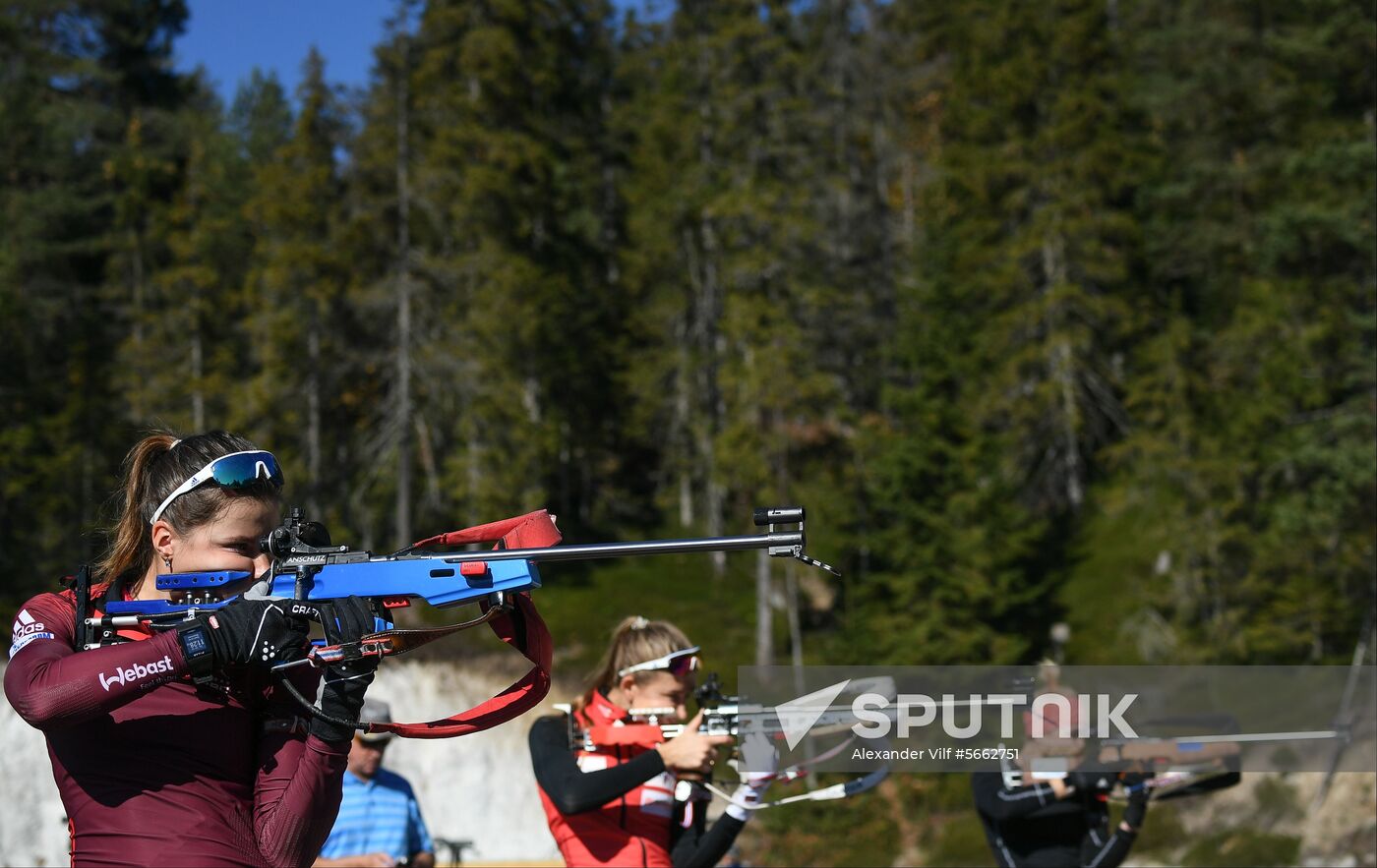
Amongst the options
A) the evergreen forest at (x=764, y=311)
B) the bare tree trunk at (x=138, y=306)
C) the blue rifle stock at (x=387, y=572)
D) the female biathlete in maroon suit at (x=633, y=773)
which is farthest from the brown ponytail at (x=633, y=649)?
the bare tree trunk at (x=138, y=306)

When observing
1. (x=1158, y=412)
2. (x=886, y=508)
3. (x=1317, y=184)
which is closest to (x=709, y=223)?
(x=886, y=508)

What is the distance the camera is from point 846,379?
36.7 metres

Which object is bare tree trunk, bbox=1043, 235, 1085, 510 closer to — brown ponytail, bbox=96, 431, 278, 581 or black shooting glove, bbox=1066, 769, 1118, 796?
black shooting glove, bbox=1066, 769, 1118, 796

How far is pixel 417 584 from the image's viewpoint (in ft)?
10.0

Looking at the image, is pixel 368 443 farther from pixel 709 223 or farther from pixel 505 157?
pixel 709 223

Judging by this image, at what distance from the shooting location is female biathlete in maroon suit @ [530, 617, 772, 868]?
480cm

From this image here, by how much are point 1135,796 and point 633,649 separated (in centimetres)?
316

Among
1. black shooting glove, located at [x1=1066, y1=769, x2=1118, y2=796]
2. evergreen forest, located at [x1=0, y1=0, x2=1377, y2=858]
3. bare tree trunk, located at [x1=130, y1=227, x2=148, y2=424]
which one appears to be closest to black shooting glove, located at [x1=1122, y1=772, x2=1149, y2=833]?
black shooting glove, located at [x1=1066, y1=769, x2=1118, y2=796]

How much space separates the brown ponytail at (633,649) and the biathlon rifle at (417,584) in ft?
6.51

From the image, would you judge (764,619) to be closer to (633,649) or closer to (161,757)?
(633,649)

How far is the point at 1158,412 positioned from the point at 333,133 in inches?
902

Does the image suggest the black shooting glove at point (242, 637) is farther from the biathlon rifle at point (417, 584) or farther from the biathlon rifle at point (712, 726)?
the biathlon rifle at point (712, 726)

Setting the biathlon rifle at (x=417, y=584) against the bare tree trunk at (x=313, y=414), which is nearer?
the biathlon rifle at (x=417, y=584)

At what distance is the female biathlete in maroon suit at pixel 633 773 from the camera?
4.80 meters
